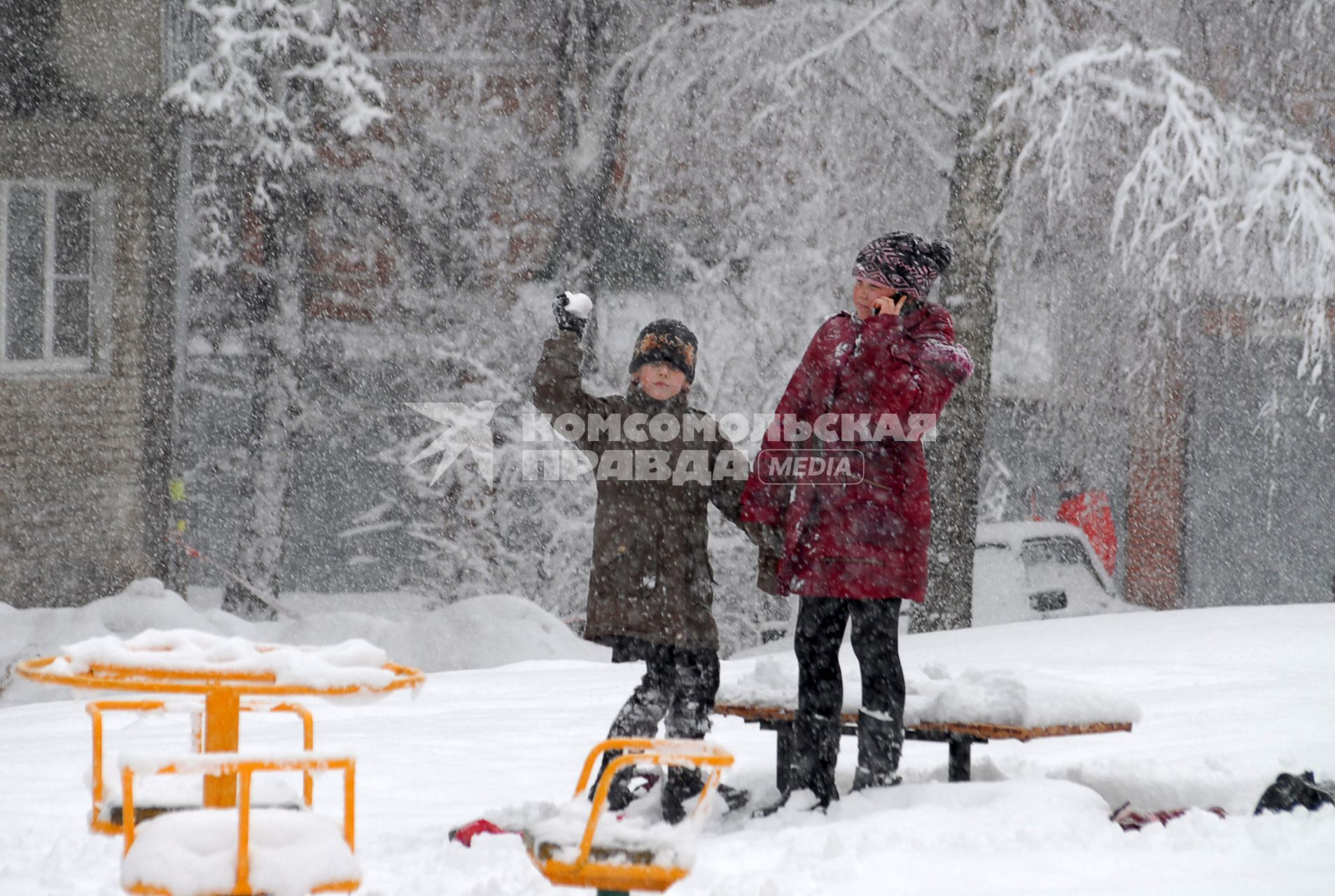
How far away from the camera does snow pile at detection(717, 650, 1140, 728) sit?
4.05m

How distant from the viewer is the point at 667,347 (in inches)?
170

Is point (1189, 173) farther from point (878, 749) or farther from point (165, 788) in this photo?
point (165, 788)

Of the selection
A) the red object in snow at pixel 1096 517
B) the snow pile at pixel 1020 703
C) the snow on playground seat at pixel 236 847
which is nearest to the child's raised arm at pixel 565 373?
the snow pile at pixel 1020 703

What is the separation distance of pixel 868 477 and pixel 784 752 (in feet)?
3.15

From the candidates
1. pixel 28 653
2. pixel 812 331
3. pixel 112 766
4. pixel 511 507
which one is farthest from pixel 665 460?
pixel 511 507

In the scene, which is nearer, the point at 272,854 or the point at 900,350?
the point at 272,854

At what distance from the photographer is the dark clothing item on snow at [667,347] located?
4.31 metres

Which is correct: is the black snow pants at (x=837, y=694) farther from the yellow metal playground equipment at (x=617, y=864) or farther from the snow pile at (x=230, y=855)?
the snow pile at (x=230, y=855)

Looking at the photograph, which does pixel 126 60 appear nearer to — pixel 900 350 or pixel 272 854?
pixel 900 350

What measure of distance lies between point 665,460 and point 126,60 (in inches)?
426

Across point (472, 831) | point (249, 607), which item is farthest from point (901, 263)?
point (249, 607)

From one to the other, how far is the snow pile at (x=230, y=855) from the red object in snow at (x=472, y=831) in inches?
52.5

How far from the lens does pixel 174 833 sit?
2475 millimetres
